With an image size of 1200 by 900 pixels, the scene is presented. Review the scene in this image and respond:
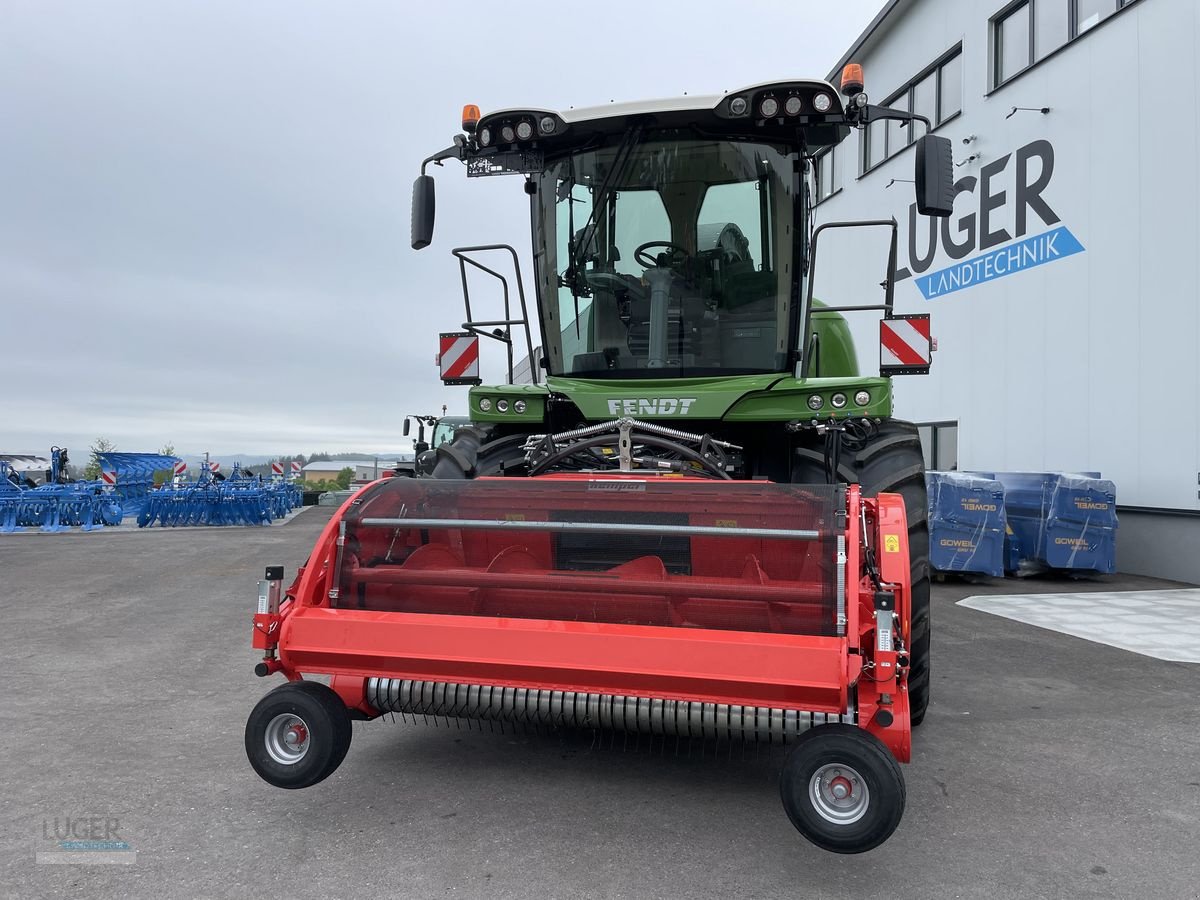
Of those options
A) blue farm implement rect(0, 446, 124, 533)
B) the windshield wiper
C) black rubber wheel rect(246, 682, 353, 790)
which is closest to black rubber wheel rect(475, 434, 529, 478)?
the windshield wiper

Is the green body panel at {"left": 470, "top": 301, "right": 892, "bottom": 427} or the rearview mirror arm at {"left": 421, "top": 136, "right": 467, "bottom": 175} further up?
the rearview mirror arm at {"left": 421, "top": 136, "right": 467, "bottom": 175}

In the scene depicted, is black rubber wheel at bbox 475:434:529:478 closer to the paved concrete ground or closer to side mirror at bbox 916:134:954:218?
the paved concrete ground

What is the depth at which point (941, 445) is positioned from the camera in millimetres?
14523

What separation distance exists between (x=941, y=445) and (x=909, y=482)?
11288 mm

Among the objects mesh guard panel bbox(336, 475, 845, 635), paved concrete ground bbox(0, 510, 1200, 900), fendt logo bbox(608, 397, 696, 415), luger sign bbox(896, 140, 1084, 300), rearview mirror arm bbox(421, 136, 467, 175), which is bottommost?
paved concrete ground bbox(0, 510, 1200, 900)

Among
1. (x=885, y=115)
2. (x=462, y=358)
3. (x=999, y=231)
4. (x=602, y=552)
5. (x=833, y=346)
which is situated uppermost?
(x=999, y=231)

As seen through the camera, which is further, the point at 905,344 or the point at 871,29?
the point at 871,29

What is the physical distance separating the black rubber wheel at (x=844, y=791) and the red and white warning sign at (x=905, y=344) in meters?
3.20

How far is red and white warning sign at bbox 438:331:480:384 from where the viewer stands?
209 inches

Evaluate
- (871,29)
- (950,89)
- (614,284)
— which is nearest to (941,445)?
(950,89)

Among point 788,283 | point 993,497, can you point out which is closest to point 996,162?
point 993,497

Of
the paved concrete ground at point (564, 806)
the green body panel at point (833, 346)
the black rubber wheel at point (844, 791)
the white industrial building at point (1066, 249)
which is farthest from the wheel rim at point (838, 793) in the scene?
the white industrial building at point (1066, 249)

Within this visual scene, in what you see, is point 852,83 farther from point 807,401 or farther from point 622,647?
point 622,647

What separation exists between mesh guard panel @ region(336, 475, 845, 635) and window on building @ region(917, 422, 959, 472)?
11566 millimetres
